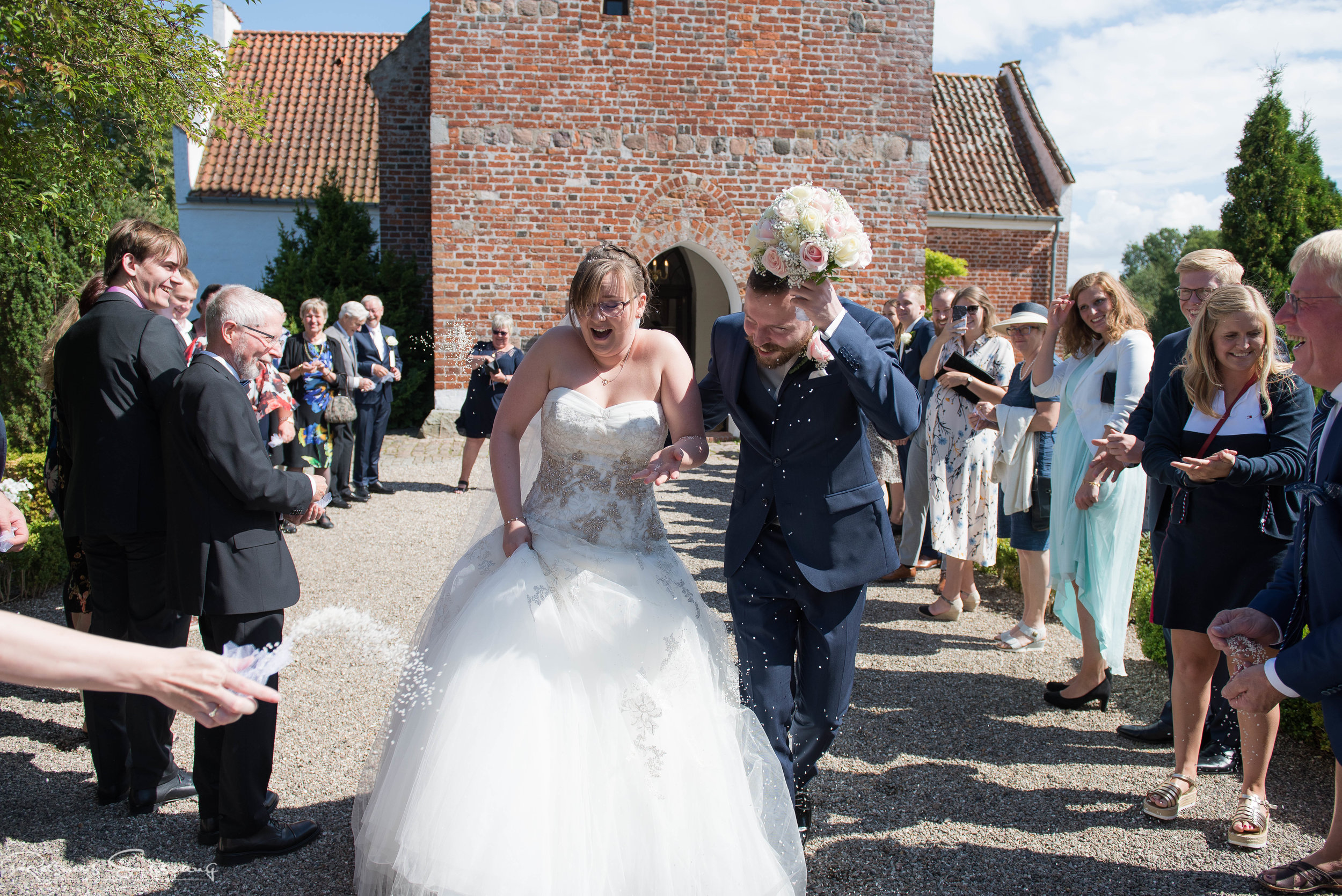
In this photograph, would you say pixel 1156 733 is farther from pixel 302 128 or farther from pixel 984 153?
pixel 302 128

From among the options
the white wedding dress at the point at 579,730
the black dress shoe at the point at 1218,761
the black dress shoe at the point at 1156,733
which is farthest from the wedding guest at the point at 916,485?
the white wedding dress at the point at 579,730

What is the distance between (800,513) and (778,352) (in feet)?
1.81

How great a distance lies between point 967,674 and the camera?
16.3ft

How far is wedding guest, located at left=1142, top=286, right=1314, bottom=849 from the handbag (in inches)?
273

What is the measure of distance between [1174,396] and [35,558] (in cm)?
673

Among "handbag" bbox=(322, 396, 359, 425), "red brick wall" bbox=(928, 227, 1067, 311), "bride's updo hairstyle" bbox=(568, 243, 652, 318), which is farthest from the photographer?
"red brick wall" bbox=(928, 227, 1067, 311)

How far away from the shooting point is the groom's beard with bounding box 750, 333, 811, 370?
115 inches

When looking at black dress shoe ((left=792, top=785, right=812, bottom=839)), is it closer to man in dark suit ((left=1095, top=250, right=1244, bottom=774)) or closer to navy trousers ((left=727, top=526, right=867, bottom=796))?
navy trousers ((left=727, top=526, right=867, bottom=796))

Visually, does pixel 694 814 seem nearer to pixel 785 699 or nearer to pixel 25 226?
pixel 785 699

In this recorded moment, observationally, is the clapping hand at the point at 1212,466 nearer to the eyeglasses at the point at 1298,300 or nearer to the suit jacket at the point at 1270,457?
the suit jacket at the point at 1270,457

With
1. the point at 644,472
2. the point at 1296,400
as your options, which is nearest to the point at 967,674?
the point at 1296,400

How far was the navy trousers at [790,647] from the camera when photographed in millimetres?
2990

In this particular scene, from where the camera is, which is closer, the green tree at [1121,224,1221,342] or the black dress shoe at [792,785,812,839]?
the black dress shoe at [792,785,812,839]

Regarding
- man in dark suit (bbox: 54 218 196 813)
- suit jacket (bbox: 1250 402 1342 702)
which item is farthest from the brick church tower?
suit jacket (bbox: 1250 402 1342 702)
